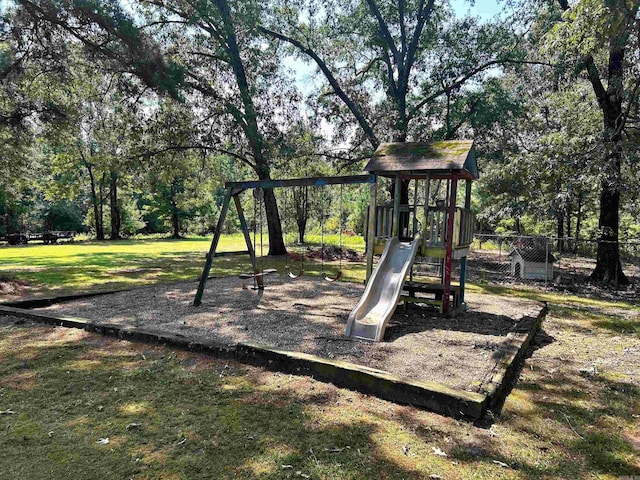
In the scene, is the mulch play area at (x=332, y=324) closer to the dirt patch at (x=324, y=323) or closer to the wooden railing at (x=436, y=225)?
the dirt patch at (x=324, y=323)

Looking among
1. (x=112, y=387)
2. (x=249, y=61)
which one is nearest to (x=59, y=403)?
(x=112, y=387)

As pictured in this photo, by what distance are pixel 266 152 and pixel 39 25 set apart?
7.67 metres

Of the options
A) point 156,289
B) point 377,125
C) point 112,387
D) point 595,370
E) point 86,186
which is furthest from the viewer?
point 86,186

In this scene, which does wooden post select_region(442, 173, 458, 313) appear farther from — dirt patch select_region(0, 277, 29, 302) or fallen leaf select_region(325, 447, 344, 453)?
dirt patch select_region(0, 277, 29, 302)

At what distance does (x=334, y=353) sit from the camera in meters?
5.00

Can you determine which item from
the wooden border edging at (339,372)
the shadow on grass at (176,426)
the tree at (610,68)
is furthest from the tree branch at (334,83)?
the shadow on grass at (176,426)

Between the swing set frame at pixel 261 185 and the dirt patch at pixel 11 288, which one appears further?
the dirt patch at pixel 11 288

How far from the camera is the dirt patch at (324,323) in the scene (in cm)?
475

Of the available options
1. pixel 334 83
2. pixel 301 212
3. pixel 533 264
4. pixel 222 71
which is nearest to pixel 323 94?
pixel 334 83

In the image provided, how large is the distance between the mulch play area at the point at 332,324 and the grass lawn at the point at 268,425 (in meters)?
0.53

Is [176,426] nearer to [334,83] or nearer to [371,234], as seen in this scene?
[371,234]

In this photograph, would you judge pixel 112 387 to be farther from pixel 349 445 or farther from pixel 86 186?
pixel 86 186

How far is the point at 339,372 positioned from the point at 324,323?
8.19 feet

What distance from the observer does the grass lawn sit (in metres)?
2.74
